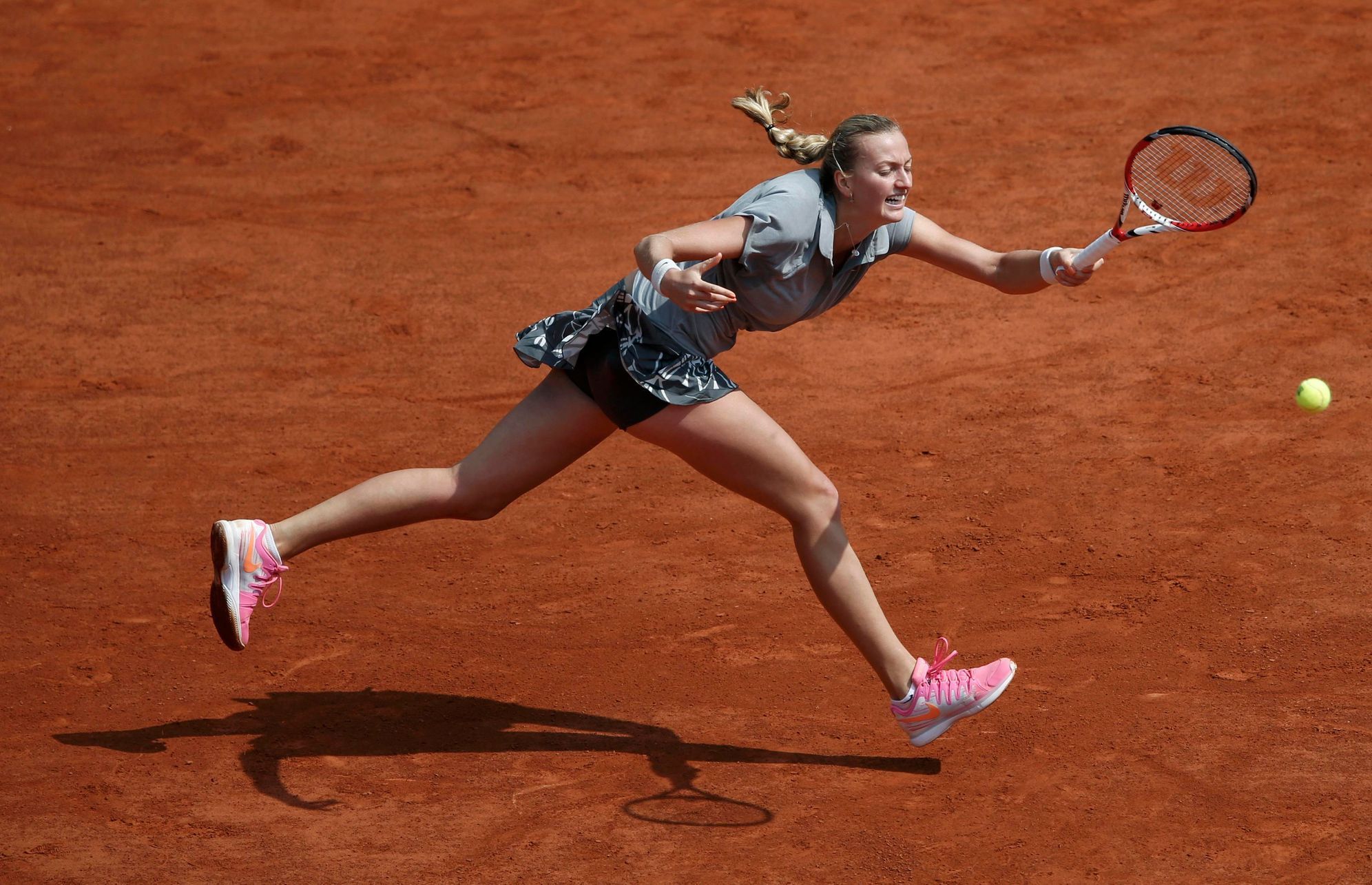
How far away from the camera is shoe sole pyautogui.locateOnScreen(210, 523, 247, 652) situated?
407cm

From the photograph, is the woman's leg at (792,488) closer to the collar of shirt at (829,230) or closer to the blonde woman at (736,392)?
the blonde woman at (736,392)

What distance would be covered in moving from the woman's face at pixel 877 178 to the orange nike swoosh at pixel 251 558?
6.13 ft

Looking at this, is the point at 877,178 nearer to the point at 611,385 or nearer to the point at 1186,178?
the point at 611,385

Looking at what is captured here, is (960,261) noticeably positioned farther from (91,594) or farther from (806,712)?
(91,594)

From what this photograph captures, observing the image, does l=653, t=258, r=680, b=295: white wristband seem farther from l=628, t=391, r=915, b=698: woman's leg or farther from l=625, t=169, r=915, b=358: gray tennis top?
l=628, t=391, r=915, b=698: woman's leg

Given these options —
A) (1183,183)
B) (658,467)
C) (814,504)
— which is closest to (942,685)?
(814,504)

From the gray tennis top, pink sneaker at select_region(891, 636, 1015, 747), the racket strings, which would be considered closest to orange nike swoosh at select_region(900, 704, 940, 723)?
pink sneaker at select_region(891, 636, 1015, 747)

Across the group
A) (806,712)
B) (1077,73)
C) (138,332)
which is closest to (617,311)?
(806,712)

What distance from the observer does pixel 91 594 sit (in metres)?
5.07

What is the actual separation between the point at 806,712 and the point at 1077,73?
21.0ft

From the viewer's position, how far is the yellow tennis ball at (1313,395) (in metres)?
5.48

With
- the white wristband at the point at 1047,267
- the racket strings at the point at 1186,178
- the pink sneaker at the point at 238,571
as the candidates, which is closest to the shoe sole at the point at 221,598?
the pink sneaker at the point at 238,571

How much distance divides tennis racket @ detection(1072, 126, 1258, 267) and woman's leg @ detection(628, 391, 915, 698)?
3.87 ft

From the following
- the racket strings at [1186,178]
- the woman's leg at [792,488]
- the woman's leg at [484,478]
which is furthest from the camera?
the racket strings at [1186,178]
